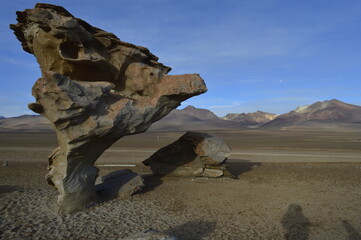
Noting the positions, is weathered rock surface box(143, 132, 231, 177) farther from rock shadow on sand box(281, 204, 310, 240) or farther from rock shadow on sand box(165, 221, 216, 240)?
rock shadow on sand box(165, 221, 216, 240)

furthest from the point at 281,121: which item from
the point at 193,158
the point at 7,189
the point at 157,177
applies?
the point at 7,189

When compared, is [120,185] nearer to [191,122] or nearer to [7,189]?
[7,189]

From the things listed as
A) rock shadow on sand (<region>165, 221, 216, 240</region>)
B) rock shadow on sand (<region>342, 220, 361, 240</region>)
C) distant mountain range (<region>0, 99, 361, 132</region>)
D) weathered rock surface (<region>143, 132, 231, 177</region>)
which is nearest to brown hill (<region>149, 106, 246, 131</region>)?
distant mountain range (<region>0, 99, 361, 132</region>)

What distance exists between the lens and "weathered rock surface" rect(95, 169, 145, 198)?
951cm

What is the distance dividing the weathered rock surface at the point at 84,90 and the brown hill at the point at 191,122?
317 ft

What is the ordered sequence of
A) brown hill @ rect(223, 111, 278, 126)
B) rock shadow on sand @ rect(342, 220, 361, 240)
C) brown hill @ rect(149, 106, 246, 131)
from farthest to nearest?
brown hill @ rect(223, 111, 278, 126)
brown hill @ rect(149, 106, 246, 131)
rock shadow on sand @ rect(342, 220, 361, 240)

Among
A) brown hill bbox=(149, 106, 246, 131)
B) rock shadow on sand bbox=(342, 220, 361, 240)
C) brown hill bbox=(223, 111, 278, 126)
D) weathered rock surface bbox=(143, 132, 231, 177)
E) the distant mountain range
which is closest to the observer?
rock shadow on sand bbox=(342, 220, 361, 240)

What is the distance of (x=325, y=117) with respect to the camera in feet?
407

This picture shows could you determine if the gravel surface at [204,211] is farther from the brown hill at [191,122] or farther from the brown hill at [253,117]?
the brown hill at [253,117]

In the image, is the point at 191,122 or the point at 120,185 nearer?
the point at 120,185

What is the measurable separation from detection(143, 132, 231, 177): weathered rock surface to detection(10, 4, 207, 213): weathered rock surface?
336cm

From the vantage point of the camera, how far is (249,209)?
27.9ft

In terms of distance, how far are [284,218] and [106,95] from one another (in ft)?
20.2

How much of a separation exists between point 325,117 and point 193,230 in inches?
5255
